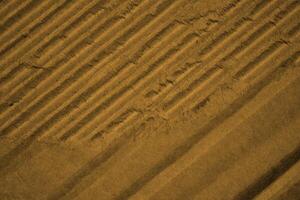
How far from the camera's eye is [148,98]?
1.11 m

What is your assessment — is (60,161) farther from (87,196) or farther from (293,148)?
(293,148)

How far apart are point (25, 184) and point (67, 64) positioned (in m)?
0.52

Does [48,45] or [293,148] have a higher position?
[48,45]

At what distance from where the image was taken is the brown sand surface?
110cm

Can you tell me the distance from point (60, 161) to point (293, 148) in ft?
3.09

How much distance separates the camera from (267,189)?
1069mm

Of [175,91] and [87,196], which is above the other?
[175,91]

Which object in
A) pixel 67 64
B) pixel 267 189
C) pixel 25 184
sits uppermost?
pixel 67 64

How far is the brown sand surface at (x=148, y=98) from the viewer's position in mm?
1096

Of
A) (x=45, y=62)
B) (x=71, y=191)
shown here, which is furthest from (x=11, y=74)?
(x=71, y=191)

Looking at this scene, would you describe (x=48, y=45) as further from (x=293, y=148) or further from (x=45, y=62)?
(x=293, y=148)

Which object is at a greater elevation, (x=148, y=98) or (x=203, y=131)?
(x=148, y=98)

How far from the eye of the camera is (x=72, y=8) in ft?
3.70

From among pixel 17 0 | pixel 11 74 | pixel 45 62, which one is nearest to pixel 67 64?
pixel 45 62
